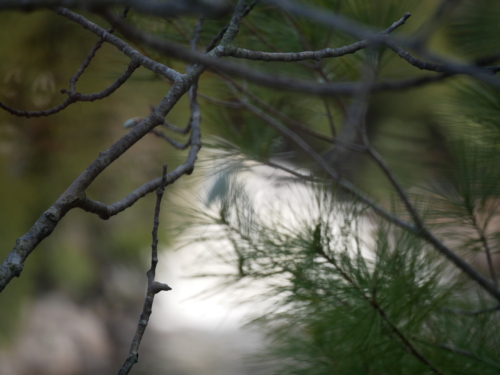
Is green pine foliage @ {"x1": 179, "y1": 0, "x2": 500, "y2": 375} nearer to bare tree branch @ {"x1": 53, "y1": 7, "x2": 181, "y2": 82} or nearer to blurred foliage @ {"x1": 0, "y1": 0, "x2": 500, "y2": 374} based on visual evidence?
blurred foliage @ {"x1": 0, "y1": 0, "x2": 500, "y2": 374}

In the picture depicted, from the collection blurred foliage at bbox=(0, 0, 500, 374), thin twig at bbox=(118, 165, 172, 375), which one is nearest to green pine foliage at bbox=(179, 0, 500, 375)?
blurred foliage at bbox=(0, 0, 500, 374)

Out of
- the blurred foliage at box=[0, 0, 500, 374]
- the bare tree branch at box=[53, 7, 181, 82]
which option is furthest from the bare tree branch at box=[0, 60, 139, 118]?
the blurred foliage at box=[0, 0, 500, 374]

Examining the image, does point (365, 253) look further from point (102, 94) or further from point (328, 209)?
point (102, 94)

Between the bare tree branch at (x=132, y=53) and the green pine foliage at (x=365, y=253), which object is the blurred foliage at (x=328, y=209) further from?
the bare tree branch at (x=132, y=53)

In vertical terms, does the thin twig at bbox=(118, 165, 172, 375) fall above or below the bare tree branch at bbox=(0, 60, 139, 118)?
below

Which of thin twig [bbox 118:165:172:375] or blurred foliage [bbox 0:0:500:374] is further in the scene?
blurred foliage [bbox 0:0:500:374]

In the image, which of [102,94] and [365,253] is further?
[365,253]

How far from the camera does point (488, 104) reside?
34cm

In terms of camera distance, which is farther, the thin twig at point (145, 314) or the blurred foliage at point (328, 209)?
the blurred foliage at point (328, 209)

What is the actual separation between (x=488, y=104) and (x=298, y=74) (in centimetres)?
18

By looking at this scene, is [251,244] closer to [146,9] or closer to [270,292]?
[270,292]

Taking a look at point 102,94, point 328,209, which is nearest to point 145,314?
point 102,94

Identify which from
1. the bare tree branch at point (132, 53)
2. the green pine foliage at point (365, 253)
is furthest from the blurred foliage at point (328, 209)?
the bare tree branch at point (132, 53)

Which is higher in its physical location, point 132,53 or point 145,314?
point 132,53
